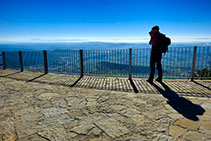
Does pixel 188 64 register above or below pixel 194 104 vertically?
above

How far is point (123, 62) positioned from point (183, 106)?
15.2 feet

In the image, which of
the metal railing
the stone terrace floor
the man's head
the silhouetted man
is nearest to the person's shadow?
the stone terrace floor

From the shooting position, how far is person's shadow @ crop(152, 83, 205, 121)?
318cm

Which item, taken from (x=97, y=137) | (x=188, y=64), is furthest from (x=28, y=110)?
(x=188, y=64)

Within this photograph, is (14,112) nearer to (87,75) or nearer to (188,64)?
(87,75)

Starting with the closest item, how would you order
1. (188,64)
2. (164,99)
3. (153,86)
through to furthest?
(164,99) < (153,86) < (188,64)

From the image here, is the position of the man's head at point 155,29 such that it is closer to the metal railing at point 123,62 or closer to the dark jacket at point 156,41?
the dark jacket at point 156,41

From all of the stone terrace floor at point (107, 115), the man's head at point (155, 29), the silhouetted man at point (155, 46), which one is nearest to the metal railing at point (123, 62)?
the silhouetted man at point (155, 46)

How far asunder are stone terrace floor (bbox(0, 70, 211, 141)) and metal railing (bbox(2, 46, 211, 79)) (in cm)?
187

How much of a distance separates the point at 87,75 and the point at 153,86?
148 inches

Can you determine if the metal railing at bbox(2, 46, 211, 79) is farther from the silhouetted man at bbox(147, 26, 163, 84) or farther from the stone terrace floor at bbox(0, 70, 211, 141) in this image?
the stone terrace floor at bbox(0, 70, 211, 141)

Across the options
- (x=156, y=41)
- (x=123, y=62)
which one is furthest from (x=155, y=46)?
(x=123, y=62)

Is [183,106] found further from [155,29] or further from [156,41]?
[155,29]

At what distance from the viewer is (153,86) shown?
18.2 feet
